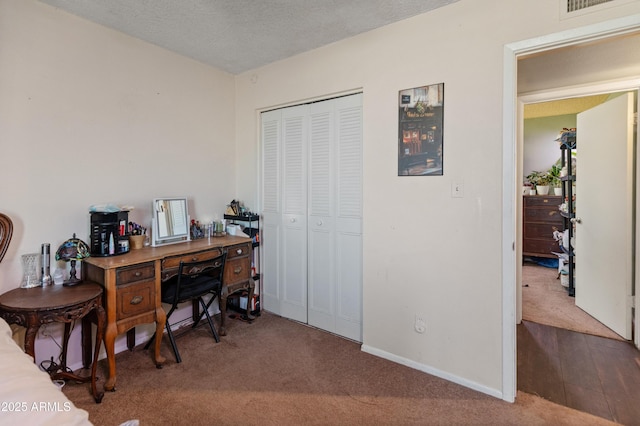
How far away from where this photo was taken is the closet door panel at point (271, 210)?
10.7 ft

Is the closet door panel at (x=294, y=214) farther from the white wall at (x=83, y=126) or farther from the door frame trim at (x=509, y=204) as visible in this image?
the door frame trim at (x=509, y=204)

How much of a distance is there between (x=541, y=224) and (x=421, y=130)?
4.33 metres

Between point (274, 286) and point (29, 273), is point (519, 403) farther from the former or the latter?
point (29, 273)

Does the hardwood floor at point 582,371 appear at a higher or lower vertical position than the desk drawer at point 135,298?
lower

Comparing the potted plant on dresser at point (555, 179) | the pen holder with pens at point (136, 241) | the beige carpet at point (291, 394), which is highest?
the potted plant on dresser at point (555, 179)

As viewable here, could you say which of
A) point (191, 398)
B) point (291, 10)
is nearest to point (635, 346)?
point (191, 398)

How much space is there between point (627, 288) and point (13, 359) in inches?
159

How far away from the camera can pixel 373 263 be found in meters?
2.53

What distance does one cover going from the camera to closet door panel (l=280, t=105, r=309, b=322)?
305cm

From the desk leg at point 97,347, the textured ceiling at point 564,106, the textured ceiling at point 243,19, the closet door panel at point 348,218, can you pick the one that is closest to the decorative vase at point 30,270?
the desk leg at point 97,347

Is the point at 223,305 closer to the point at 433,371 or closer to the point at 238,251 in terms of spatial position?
the point at 238,251

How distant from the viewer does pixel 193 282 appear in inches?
104

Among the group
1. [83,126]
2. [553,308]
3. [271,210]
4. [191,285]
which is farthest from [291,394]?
[553,308]

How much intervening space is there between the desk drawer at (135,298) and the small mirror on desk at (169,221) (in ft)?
1.69
